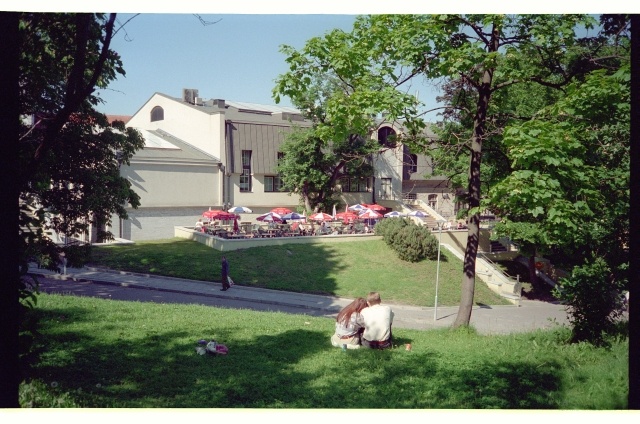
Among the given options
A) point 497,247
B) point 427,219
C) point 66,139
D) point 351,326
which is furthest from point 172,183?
point 497,247

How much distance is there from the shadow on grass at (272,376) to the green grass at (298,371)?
0.01 m

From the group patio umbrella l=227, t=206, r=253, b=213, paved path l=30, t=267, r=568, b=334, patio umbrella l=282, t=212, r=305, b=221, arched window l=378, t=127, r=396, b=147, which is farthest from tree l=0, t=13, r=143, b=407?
patio umbrella l=282, t=212, r=305, b=221

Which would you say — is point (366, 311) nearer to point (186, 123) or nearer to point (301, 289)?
point (301, 289)

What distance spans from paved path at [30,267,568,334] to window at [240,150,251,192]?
141 inches

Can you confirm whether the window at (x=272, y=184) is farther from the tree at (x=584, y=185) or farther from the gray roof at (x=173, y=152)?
the tree at (x=584, y=185)

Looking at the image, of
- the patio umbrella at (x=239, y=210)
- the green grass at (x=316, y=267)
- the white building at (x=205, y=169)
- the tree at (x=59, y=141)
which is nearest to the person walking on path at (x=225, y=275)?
the green grass at (x=316, y=267)

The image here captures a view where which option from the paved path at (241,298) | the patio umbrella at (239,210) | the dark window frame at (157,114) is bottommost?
the paved path at (241,298)

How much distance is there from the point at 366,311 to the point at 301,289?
28.3 ft

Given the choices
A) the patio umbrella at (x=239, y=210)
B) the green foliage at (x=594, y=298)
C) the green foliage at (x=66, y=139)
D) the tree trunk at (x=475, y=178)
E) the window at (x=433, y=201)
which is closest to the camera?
A: the green foliage at (x=66, y=139)

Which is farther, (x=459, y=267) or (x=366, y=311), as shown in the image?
(x=459, y=267)

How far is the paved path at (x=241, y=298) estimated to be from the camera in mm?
13828

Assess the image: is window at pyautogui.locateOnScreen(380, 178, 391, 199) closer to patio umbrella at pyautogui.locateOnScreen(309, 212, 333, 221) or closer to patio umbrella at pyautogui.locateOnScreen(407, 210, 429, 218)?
patio umbrella at pyautogui.locateOnScreen(407, 210, 429, 218)

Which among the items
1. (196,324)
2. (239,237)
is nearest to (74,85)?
(196,324)

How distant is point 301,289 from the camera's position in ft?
54.0
